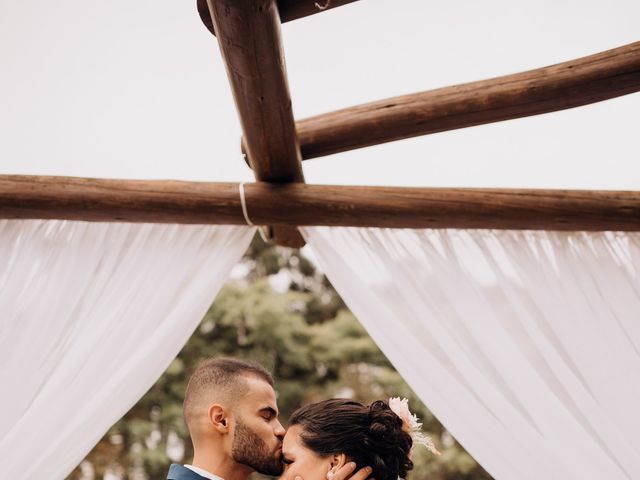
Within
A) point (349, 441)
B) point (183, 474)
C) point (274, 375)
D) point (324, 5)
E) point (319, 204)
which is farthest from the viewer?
point (274, 375)

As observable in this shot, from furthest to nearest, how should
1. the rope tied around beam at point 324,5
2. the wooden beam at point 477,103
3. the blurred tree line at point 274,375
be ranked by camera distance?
the blurred tree line at point 274,375
the wooden beam at point 477,103
the rope tied around beam at point 324,5

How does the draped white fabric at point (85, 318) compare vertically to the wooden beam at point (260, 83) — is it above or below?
below

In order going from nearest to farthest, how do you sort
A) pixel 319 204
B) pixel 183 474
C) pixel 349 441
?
pixel 183 474, pixel 349 441, pixel 319 204

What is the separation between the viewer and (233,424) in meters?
2.35

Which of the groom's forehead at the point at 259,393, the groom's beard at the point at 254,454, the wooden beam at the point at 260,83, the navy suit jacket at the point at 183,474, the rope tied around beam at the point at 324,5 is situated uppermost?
the rope tied around beam at the point at 324,5

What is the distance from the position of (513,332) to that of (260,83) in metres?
1.22

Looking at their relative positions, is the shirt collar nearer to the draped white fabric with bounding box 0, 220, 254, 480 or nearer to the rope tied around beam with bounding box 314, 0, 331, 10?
the draped white fabric with bounding box 0, 220, 254, 480

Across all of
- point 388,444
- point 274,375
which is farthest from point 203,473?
point 274,375

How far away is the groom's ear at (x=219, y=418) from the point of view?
2.35 meters

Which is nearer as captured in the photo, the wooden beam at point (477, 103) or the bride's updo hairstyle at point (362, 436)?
the wooden beam at point (477, 103)

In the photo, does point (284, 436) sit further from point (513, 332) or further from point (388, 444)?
point (513, 332)

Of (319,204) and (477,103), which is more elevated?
(477,103)

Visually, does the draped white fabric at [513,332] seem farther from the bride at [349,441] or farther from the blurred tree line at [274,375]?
the blurred tree line at [274,375]

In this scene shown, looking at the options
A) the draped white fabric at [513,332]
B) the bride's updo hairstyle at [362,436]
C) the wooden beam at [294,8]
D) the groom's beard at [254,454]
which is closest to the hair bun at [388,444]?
the bride's updo hairstyle at [362,436]
